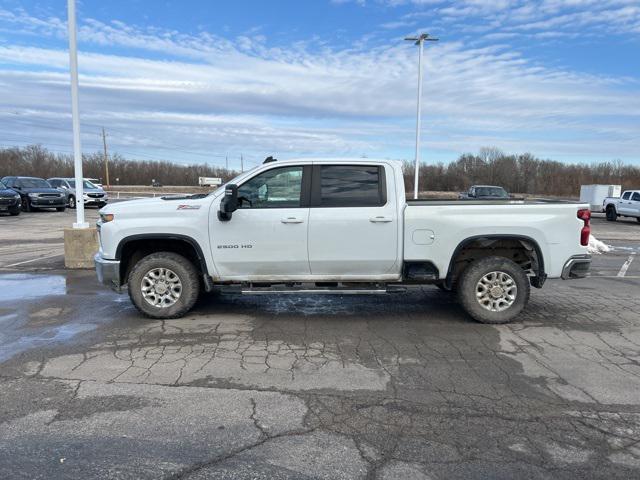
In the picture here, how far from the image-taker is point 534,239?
19.9 ft

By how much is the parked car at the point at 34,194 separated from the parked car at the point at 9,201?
6.68 feet

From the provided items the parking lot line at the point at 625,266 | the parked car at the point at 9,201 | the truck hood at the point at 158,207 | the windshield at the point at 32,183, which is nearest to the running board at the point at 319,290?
the truck hood at the point at 158,207

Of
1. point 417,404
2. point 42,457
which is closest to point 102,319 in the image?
point 42,457

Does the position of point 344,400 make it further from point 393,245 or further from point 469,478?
point 393,245

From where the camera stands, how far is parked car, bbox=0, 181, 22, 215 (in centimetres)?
2194

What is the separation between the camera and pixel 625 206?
26375 mm

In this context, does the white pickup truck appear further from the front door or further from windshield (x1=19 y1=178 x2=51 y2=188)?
windshield (x1=19 y1=178 x2=51 y2=188)

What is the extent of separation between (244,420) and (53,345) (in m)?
2.83

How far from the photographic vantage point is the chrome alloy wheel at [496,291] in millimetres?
6137

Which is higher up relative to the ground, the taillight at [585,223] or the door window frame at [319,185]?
the door window frame at [319,185]

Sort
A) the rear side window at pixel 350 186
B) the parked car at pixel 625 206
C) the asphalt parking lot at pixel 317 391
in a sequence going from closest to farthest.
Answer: the asphalt parking lot at pixel 317 391 → the rear side window at pixel 350 186 → the parked car at pixel 625 206

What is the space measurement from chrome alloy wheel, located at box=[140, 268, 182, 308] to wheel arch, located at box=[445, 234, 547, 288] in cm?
343

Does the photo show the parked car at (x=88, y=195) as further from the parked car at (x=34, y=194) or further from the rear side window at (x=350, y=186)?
the rear side window at (x=350, y=186)

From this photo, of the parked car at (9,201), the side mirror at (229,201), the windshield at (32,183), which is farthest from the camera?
the windshield at (32,183)
